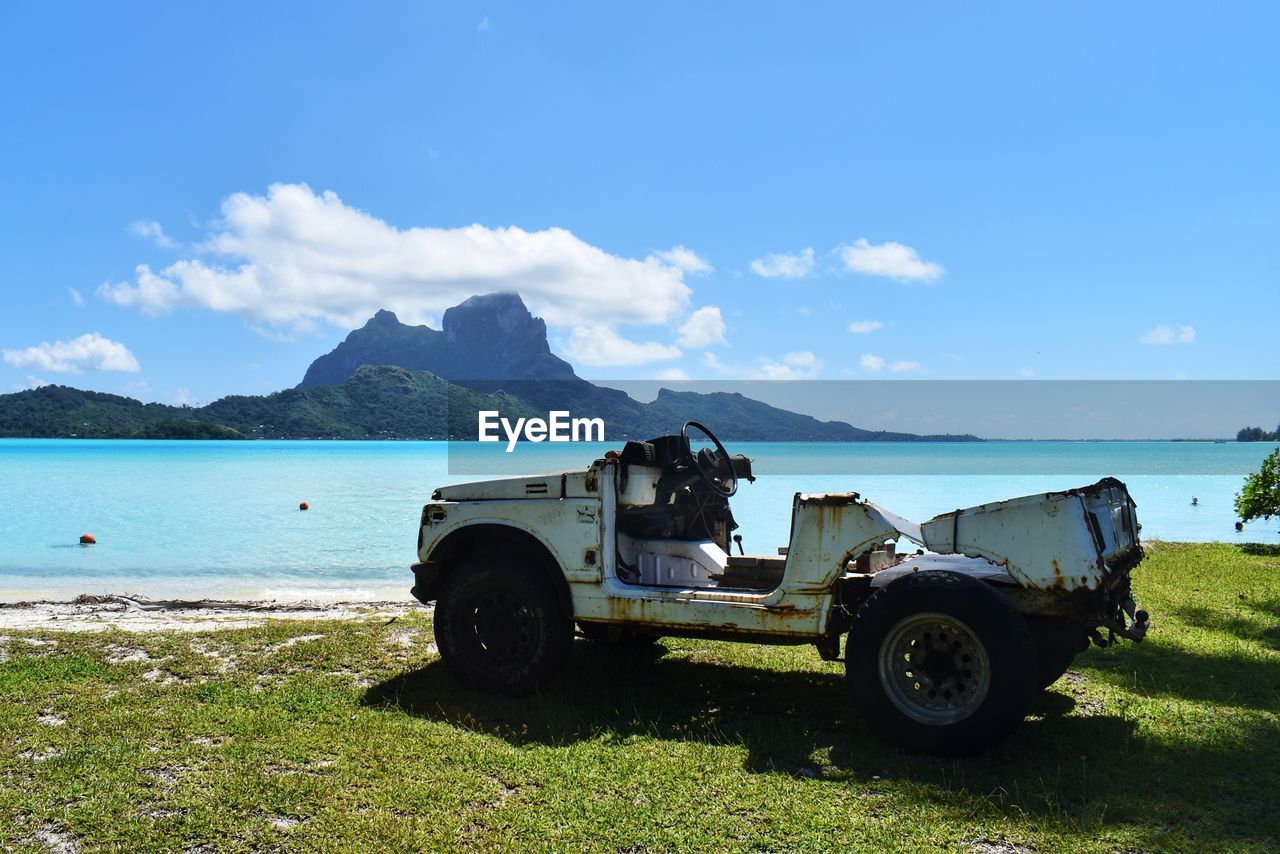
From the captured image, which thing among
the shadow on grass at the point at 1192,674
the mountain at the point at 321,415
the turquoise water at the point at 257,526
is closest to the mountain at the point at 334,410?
the mountain at the point at 321,415

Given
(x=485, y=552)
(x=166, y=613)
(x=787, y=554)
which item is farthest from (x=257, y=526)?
(x=787, y=554)

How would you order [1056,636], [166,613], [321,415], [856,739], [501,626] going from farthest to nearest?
[321,415], [166,613], [501,626], [856,739], [1056,636]

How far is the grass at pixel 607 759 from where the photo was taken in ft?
13.6

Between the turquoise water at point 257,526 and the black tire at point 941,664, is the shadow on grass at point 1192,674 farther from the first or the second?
the turquoise water at point 257,526

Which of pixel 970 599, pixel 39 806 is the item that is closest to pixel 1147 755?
pixel 970 599

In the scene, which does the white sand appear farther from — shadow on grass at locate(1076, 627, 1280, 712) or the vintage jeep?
shadow on grass at locate(1076, 627, 1280, 712)

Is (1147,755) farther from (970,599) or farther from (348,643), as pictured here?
(348,643)

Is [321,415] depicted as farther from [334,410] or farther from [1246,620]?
[1246,620]

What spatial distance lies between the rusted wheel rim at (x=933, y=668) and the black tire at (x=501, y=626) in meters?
2.35

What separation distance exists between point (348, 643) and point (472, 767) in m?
3.90

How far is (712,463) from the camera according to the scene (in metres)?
6.96

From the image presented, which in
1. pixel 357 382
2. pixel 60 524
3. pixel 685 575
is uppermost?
pixel 357 382

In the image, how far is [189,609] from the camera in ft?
41.4

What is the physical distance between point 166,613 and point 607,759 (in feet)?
31.2
